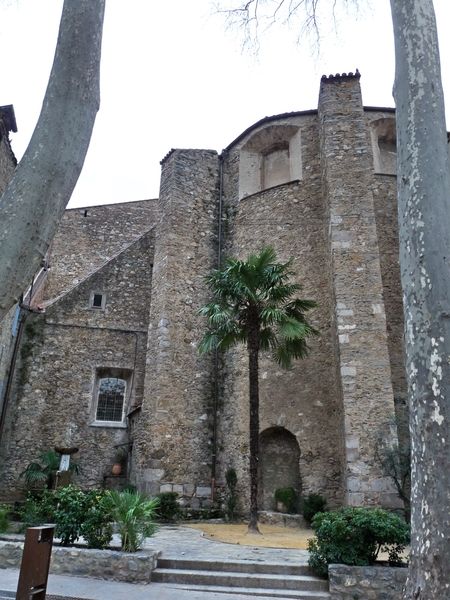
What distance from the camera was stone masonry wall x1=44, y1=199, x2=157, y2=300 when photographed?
2139 cm

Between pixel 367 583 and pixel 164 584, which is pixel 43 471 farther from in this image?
pixel 367 583

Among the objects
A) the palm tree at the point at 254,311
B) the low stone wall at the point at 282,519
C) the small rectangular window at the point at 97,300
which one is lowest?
the low stone wall at the point at 282,519

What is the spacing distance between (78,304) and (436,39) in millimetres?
13161

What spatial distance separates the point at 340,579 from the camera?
613 centimetres

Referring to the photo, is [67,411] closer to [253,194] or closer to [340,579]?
[253,194]

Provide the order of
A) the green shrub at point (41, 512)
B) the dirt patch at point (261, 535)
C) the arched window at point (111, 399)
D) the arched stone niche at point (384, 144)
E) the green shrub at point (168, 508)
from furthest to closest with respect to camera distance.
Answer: the arched stone niche at point (384, 144) → the arched window at point (111, 399) → the green shrub at point (168, 508) → the dirt patch at point (261, 535) → the green shrub at point (41, 512)

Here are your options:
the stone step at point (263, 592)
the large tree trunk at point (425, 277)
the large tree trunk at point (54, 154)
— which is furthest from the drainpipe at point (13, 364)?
the large tree trunk at point (425, 277)

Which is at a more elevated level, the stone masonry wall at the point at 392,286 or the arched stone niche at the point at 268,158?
the arched stone niche at the point at 268,158

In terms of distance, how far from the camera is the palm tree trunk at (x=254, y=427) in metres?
10.0

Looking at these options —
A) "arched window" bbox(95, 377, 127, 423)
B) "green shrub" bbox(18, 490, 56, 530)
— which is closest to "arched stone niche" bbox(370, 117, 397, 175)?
"arched window" bbox(95, 377, 127, 423)

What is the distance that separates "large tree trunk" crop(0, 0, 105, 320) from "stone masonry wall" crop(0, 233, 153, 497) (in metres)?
11.4

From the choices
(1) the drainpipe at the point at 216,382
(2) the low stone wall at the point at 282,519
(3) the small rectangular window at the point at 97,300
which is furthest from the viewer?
(3) the small rectangular window at the point at 97,300

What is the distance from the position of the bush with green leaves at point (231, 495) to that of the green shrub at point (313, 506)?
84.1 inches

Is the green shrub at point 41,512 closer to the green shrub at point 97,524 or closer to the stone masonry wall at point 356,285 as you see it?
the green shrub at point 97,524
